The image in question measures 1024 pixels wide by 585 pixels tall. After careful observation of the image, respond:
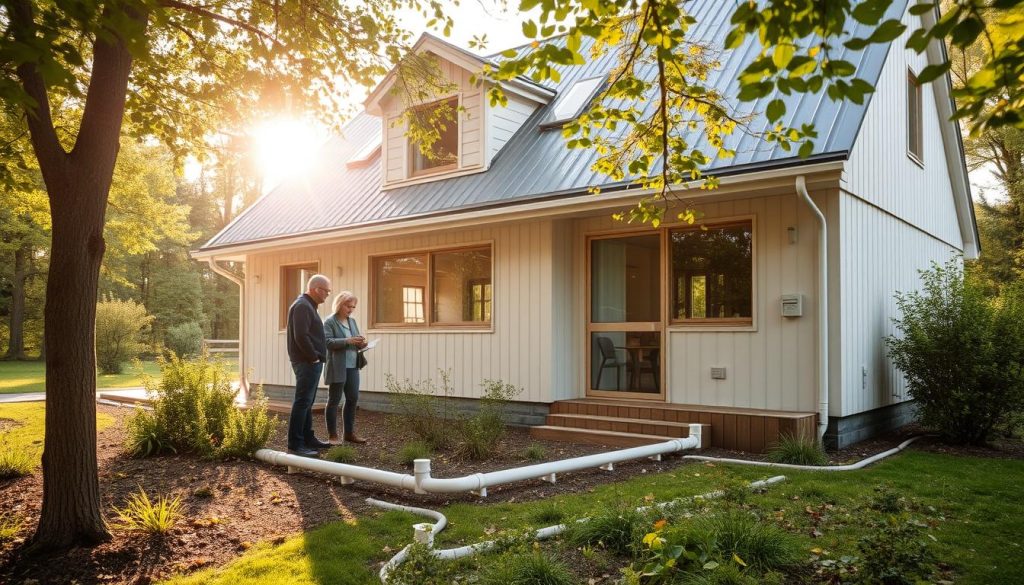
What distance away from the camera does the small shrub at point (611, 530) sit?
12.1ft

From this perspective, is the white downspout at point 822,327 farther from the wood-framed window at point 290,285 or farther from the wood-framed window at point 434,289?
the wood-framed window at point 290,285

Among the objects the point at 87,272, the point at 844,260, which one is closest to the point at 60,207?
the point at 87,272

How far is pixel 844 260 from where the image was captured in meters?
7.33

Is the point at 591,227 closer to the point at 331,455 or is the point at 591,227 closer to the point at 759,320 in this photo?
the point at 759,320

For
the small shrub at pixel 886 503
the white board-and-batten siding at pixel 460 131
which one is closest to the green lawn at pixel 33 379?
the white board-and-batten siding at pixel 460 131

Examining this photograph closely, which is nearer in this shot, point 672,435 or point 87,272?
point 87,272

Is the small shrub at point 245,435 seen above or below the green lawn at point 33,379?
above

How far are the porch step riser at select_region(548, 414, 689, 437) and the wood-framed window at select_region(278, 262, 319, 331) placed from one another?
19.7 ft

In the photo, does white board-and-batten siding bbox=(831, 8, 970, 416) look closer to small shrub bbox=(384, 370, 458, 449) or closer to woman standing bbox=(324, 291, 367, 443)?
small shrub bbox=(384, 370, 458, 449)

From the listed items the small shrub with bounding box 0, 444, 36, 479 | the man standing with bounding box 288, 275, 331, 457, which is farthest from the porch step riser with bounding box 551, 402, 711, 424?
the small shrub with bounding box 0, 444, 36, 479

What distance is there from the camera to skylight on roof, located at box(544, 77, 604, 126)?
10.0 metres

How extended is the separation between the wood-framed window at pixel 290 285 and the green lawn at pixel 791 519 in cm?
829

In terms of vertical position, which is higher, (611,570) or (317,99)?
(317,99)

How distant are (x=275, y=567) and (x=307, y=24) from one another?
4.51 metres
